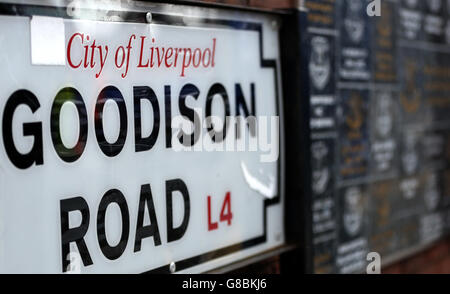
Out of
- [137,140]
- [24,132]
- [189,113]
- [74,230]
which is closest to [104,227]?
[74,230]

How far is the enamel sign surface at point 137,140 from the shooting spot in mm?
1682

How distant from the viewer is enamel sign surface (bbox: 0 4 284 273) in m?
1.68

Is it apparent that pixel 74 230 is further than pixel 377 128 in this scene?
No

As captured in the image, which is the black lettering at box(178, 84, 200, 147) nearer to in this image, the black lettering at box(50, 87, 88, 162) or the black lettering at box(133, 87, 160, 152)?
the black lettering at box(133, 87, 160, 152)

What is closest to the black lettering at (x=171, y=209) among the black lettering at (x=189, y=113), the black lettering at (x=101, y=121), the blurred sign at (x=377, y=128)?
the black lettering at (x=189, y=113)

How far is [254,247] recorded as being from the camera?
2.46m

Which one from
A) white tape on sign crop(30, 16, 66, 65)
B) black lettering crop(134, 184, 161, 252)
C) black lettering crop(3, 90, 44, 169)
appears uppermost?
white tape on sign crop(30, 16, 66, 65)

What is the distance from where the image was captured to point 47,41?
1.72 m

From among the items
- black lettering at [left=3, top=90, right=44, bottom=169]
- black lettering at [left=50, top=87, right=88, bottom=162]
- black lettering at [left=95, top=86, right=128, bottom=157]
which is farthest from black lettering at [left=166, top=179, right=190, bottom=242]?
black lettering at [left=3, top=90, right=44, bottom=169]

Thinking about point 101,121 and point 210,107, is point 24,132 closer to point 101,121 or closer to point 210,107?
point 101,121

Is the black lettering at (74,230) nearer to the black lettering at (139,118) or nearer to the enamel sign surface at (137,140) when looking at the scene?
the enamel sign surface at (137,140)

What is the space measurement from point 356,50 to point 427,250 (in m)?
1.33

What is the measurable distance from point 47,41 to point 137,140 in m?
0.38
